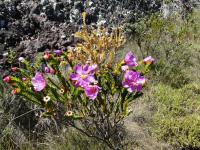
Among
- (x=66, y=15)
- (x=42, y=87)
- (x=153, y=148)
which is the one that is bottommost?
(x=153, y=148)

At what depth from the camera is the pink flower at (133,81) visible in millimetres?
3067

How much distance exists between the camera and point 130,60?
317 cm

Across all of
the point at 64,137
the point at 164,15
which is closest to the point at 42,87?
the point at 64,137

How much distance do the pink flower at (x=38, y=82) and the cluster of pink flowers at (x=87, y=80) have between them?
0.65 ft

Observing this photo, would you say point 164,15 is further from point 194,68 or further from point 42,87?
point 42,87

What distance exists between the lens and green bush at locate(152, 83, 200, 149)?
14.6 feet

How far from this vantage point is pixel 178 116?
15.9 feet

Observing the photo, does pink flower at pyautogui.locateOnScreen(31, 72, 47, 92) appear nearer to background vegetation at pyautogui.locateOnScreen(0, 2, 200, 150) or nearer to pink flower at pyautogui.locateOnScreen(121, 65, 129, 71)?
pink flower at pyautogui.locateOnScreen(121, 65, 129, 71)

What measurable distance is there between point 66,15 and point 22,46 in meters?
1.03

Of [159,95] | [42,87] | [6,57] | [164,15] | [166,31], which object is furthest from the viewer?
[164,15]

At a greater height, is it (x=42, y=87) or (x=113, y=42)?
(x=42, y=87)

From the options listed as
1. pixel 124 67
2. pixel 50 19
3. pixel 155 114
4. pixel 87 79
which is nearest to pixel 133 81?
pixel 124 67

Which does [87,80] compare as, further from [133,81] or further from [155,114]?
[155,114]

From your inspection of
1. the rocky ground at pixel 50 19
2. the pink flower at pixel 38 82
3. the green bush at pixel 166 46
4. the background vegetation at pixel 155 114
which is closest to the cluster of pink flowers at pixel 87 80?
the pink flower at pixel 38 82
